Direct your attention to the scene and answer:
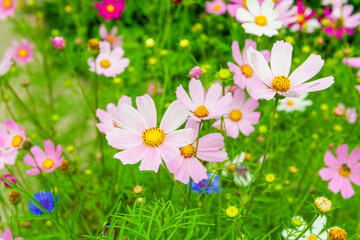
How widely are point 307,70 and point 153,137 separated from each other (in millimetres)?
347

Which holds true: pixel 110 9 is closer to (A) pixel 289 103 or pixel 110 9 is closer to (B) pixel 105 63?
(B) pixel 105 63

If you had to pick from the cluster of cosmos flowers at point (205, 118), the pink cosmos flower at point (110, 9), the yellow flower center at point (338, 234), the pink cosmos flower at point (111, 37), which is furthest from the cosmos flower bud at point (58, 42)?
the yellow flower center at point (338, 234)

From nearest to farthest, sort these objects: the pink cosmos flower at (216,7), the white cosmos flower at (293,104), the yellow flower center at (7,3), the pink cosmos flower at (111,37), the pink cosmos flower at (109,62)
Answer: the pink cosmos flower at (109,62) < the white cosmos flower at (293,104) < the pink cosmos flower at (216,7) < the yellow flower center at (7,3) < the pink cosmos flower at (111,37)

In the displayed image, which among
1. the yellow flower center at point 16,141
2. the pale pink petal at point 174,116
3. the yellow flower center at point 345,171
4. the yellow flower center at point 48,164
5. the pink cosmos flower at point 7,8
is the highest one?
the pink cosmos flower at point 7,8

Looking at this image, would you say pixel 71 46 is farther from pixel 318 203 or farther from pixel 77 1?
pixel 318 203

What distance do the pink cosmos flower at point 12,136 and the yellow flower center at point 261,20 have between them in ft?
2.41

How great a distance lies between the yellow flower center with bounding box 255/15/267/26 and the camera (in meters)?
0.93

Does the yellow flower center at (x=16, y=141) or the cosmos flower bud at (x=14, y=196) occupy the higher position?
the yellow flower center at (x=16, y=141)

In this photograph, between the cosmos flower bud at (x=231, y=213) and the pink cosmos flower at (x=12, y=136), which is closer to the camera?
the cosmos flower bud at (x=231, y=213)

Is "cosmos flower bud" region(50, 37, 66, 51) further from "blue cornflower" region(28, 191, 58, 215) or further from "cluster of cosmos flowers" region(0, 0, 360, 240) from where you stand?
"blue cornflower" region(28, 191, 58, 215)

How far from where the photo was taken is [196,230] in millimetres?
942

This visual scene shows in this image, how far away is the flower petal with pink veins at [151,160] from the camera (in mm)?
615

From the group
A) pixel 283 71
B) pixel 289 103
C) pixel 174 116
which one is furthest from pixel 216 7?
pixel 174 116

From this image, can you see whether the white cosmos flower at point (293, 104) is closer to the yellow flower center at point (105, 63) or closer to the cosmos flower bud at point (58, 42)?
the yellow flower center at point (105, 63)
